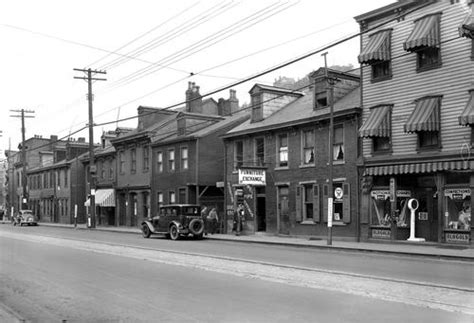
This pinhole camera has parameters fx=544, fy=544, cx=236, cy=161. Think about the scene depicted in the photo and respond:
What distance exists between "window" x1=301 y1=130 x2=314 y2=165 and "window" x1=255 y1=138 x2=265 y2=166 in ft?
11.2

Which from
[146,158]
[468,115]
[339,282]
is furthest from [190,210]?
[339,282]

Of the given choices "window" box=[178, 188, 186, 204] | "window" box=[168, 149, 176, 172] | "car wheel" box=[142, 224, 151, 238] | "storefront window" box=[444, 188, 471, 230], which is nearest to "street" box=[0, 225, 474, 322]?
"storefront window" box=[444, 188, 471, 230]

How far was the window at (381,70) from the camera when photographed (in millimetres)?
24750

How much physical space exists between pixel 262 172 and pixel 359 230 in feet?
24.3

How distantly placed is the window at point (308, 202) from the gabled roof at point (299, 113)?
3.62 metres

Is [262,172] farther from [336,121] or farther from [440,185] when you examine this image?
[440,185]

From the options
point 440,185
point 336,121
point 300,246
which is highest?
point 336,121

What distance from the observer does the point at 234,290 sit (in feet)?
36.1

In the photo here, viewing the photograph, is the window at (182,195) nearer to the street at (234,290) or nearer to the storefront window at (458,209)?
the storefront window at (458,209)

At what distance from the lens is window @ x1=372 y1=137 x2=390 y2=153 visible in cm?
2464

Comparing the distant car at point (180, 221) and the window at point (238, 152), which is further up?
the window at point (238, 152)

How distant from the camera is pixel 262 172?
31.0 m

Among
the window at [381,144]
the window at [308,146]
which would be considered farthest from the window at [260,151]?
the window at [381,144]

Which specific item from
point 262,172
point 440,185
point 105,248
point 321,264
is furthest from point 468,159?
point 105,248
